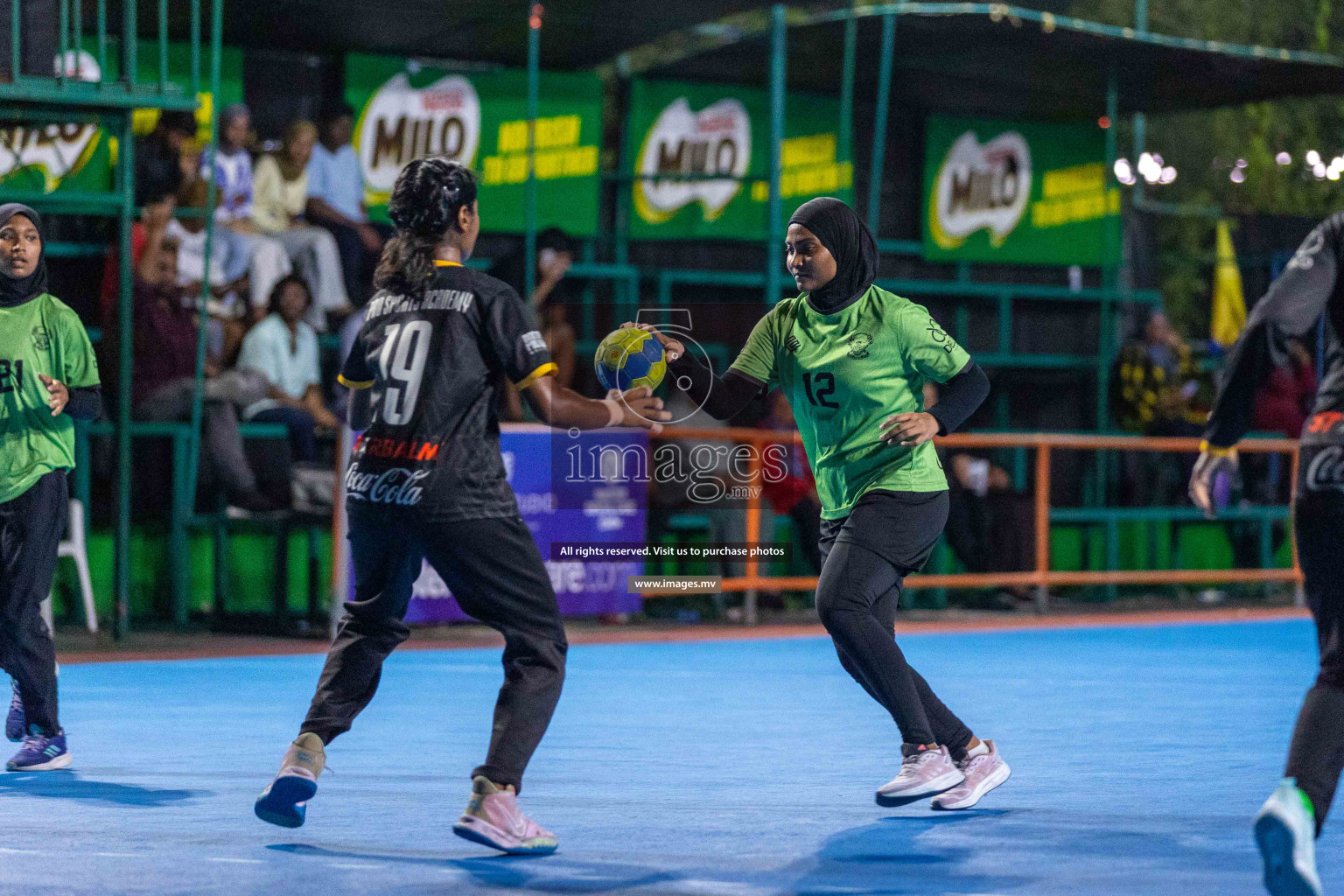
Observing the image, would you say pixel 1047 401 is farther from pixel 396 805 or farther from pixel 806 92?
pixel 396 805

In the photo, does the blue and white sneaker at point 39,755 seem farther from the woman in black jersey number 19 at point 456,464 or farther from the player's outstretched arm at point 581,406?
the player's outstretched arm at point 581,406

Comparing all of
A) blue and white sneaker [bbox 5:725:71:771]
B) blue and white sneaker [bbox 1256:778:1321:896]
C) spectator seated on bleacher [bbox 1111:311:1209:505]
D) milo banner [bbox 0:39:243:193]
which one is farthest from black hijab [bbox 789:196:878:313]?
spectator seated on bleacher [bbox 1111:311:1209:505]

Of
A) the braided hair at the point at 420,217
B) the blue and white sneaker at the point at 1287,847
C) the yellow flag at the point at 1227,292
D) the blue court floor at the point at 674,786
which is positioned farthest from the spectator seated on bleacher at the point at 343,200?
the blue and white sneaker at the point at 1287,847

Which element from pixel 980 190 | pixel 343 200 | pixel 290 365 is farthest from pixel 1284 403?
pixel 290 365

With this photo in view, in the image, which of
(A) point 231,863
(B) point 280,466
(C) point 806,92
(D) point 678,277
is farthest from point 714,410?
(C) point 806,92

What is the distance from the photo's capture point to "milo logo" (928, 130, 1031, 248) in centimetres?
2025

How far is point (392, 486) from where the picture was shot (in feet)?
19.1

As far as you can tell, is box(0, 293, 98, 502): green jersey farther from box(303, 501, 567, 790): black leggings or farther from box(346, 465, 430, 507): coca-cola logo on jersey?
box(346, 465, 430, 507): coca-cola logo on jersey

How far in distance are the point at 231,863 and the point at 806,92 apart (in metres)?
14.8

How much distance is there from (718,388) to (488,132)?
441 inches

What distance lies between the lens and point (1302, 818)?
479cm

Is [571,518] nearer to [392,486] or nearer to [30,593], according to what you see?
[30,593]

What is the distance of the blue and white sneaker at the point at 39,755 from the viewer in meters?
7.63

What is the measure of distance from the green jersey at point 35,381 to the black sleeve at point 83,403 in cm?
3
